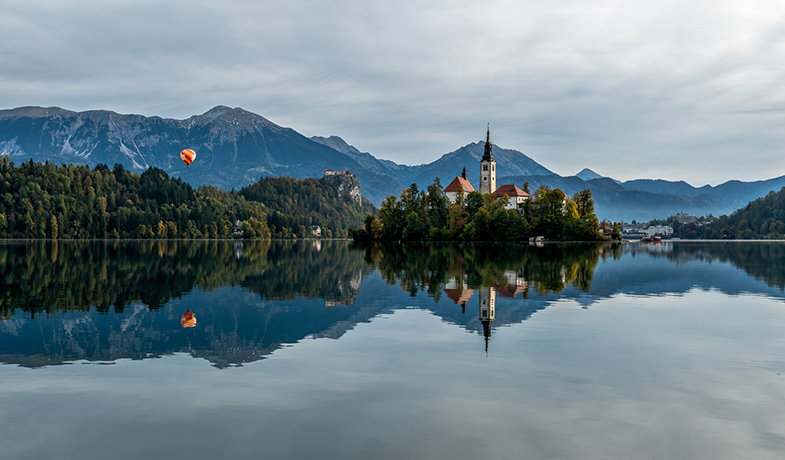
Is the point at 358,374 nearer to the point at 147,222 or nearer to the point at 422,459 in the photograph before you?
the point at 422,459

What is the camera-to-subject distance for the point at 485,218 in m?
130

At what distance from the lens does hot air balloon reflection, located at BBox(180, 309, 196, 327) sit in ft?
71.3

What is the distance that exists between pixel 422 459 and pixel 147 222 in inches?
8208

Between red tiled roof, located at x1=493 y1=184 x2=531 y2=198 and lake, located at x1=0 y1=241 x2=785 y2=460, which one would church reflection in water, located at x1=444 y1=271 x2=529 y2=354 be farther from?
red tiled roof, located at x1=493 y1=184 x2=531 y2=198

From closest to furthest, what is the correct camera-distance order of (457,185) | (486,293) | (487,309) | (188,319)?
(188,319)
(487,309)
(486,293)
(457,185)

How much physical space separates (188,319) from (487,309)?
12780mm

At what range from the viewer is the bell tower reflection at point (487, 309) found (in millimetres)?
19922

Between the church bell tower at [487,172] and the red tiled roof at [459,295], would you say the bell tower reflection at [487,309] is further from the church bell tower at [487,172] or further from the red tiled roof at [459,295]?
the church bell tower at [487,172]

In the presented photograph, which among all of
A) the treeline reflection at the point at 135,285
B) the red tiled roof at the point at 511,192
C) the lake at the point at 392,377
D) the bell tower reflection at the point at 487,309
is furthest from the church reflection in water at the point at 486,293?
the red tiled roof at the point at 511,192

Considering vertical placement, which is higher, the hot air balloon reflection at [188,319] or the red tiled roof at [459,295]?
the red tiled roof at [459,295]

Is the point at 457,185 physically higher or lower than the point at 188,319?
higher

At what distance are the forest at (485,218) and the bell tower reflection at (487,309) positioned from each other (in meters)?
100

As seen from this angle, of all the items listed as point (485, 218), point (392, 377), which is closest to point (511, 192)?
point (485, 218)

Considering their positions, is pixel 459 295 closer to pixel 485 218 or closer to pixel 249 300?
pixel 249 300
